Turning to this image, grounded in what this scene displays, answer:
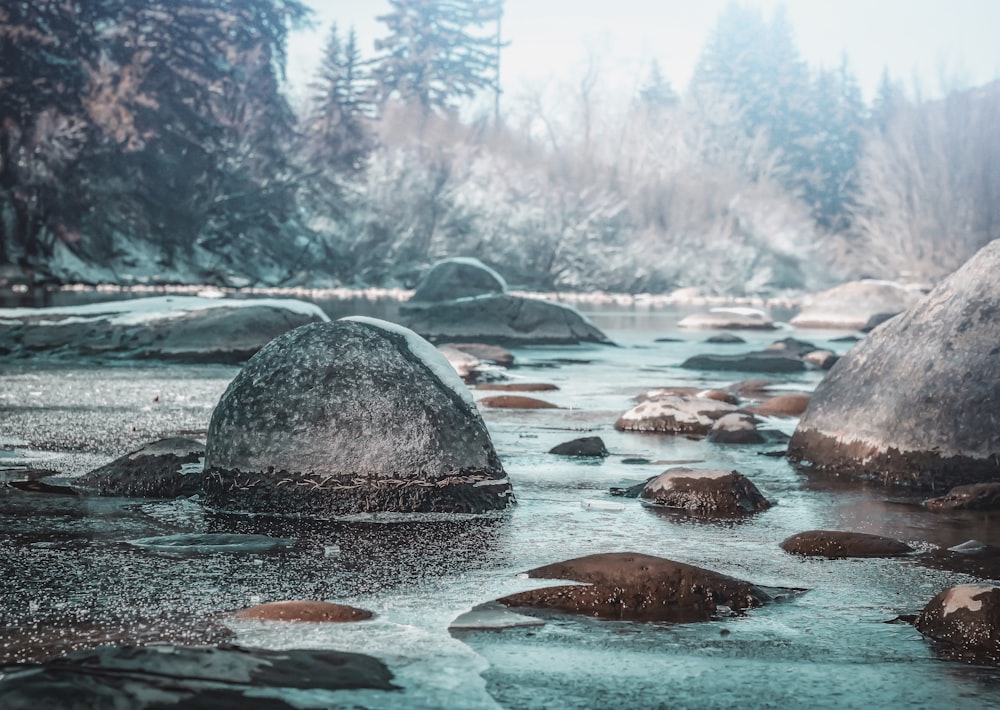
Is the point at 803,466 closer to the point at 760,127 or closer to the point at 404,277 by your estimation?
the point at 404,277

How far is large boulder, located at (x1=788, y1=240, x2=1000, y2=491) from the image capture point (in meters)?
5.76

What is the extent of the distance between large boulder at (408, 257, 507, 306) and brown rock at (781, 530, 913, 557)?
18.3 m

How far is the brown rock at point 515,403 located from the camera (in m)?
8.87

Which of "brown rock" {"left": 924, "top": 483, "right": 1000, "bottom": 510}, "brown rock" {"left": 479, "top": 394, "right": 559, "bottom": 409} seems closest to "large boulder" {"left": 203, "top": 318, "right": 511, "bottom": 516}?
"brown rock" {"left": 924, "top": 483, "right": 1000, "bottom": 510}

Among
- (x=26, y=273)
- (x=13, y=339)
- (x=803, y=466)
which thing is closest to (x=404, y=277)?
(x=26, y=273)

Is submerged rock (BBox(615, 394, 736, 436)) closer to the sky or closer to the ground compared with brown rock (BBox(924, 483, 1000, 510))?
closer to the sky

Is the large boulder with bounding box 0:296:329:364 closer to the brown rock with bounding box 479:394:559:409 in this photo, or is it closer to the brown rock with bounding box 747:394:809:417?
the brown rock with bounding box 479:394:559:409

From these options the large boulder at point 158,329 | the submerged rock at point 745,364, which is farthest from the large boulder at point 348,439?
the submerged rock at point 745,364

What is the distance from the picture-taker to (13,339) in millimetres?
12523

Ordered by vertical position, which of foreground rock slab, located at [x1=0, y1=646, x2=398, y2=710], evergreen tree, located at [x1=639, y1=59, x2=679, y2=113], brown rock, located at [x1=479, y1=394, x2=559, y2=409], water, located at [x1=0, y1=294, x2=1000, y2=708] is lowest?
water, located at [x1=0, y1=294, x2=1000, y2=708]

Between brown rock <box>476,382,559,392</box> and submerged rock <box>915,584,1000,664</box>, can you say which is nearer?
submerged rock <box>915,584,1000,664</box>

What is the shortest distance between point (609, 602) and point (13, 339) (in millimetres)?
10507

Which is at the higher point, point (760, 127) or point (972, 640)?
point (760, 127)

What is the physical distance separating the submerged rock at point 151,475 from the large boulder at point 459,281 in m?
17.2
